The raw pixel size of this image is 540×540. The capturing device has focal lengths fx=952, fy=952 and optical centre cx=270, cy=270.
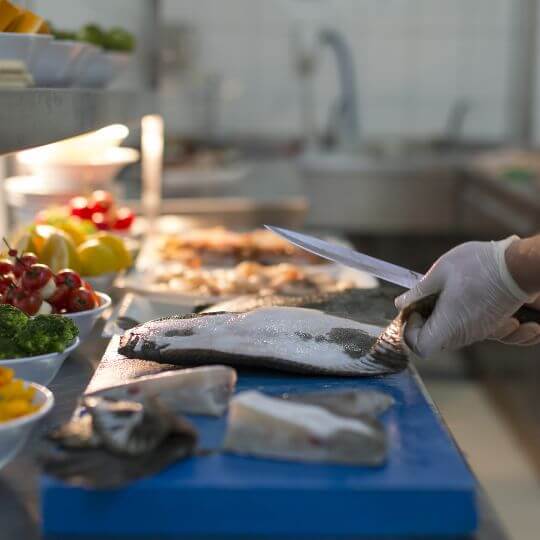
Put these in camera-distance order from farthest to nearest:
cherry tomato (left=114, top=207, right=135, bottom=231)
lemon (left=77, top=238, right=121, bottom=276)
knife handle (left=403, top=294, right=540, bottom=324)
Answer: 1. cherry tomato (left=114, top=207, right=135, bottom=231)
2. lemon (left=77, top=238, right=121, bottom=276)
3. knife handle (left=403, top=294, right=540, bottom=324)

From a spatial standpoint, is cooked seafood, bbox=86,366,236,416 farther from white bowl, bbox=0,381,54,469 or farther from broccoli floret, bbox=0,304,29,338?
broccoli floret, bbox=0,304,29,338

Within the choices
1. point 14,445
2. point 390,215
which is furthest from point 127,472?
point 390,215

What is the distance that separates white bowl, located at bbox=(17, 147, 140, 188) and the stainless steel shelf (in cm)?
80

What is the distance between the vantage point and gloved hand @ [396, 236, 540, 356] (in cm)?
162

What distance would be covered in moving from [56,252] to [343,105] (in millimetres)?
3642

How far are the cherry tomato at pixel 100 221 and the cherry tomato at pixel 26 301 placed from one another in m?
0.99

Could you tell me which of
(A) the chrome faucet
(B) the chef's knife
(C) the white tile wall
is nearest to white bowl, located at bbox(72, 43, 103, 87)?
(B) the chef's knife

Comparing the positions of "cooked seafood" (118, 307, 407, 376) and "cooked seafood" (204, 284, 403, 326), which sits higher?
"cooked seafood" (118, 307, 407, 376)

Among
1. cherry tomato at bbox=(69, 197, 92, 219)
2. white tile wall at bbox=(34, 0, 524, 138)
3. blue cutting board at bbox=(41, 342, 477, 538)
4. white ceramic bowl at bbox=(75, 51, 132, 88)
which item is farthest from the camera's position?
white tile wall at bbox=(34, 0, 524, 138)

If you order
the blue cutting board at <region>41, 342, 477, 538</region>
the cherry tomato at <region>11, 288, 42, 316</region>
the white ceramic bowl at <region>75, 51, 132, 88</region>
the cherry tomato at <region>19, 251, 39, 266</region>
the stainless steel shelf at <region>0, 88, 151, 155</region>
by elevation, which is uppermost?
the white ceramic bowl at <region>75, 51, 132, 88</region>

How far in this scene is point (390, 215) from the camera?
A: 212 inches

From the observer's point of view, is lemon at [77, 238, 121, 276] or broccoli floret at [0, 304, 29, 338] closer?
broccoli floret at [0, 304, 29, 338]

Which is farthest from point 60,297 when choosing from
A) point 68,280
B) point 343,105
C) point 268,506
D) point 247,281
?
point 343,105

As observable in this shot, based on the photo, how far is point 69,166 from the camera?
2.69 meters
